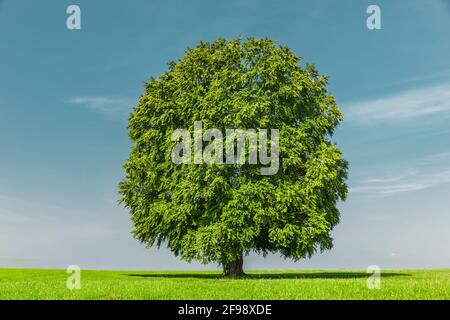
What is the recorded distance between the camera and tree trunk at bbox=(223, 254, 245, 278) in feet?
112

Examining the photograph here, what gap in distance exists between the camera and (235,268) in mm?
34375

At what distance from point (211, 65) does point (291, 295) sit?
833 inches

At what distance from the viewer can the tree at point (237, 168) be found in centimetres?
3112

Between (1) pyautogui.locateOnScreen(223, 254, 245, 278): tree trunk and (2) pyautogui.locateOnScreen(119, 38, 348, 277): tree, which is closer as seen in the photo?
(2) pyautogui.locateOnScreen(119, 38, 348, 277): tree

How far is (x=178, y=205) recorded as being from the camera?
32812mm

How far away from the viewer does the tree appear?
102 ft

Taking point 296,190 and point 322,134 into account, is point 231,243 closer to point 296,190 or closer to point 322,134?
point 296,190

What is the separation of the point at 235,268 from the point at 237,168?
7056mm

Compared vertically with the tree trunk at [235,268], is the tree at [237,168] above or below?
above

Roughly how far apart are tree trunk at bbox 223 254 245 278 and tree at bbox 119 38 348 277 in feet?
0.25

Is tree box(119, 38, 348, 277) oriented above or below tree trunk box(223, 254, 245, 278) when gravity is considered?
above

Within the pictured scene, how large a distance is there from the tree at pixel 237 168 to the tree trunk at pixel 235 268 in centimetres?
8

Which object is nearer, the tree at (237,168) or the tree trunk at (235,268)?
the tree at (237,168)
